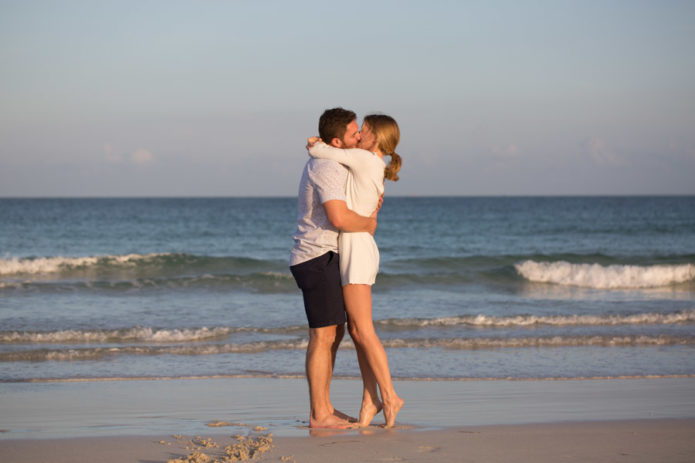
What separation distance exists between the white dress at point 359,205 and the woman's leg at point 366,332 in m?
0.08

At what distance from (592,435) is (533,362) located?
303 centimetres

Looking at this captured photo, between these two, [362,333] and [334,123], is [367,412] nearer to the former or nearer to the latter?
[362,333]

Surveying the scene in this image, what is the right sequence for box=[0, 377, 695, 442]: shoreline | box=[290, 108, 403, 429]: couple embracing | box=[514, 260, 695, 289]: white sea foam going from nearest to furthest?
1. box=[290, 108, 403, 429]: couple embracing
2. box=[0, 377, 695, 442]: shoreline
3. box=[514, 260, 695, 289]: white sea foam

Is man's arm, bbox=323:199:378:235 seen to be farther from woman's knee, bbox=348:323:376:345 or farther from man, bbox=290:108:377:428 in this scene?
woman's knee, bbox=348:323:376:345

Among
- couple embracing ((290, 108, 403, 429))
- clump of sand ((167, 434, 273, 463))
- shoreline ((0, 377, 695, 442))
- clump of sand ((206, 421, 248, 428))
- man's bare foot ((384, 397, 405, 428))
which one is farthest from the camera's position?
shoreline ((0, 377, 695, 442))

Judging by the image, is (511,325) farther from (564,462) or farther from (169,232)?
(169,232)

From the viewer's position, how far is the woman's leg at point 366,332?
438cm

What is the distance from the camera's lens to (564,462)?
12.4 ft

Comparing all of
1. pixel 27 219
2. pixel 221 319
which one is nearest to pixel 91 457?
pixel 221 319

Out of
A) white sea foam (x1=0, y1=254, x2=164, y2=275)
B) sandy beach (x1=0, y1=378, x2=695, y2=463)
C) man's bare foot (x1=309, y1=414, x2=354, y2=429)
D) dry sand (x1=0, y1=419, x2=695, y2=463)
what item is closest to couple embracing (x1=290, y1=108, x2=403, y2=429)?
man's bare foot (x1=309, y1=414, x2=354, y2=429)

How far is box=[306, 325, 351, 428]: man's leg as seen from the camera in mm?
4465

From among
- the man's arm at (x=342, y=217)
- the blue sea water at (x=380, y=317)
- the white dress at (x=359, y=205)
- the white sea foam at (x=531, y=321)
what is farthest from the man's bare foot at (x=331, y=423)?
the white sea foam at (x=531, y=321)

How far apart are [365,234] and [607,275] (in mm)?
13340

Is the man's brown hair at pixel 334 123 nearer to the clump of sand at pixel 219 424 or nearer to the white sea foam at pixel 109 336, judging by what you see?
the clump of sand at pixel 219 424
